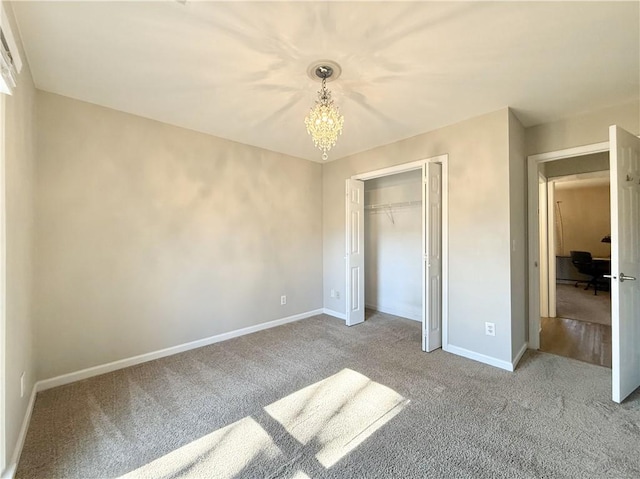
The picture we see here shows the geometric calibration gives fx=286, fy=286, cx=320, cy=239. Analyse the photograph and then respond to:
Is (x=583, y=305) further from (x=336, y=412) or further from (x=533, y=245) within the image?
(x=336, y=412)

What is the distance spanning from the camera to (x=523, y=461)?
1.62 m

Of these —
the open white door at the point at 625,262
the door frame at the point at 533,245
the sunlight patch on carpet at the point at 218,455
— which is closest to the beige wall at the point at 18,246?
the sunlight patch on carpet at the point at 218,455

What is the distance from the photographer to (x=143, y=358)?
2896 mm

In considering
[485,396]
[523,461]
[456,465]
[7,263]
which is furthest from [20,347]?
[485,396]

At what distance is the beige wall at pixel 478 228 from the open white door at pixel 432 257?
0.14 m

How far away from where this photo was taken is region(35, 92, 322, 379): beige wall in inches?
96.7

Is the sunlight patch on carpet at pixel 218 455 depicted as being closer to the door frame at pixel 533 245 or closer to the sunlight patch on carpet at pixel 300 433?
the sunlight patch on carpet at pixel 300 433

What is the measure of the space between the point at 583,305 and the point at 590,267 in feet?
5.80

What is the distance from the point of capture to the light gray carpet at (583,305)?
443 cm

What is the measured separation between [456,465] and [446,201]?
2.42 meters

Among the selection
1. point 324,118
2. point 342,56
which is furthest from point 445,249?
point 342,56

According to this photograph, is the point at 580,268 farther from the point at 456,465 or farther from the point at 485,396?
the point at 456,465

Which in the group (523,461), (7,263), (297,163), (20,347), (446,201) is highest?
(297,163)

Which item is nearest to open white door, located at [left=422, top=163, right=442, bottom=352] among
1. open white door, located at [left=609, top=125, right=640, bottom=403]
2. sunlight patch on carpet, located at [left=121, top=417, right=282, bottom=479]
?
open white door, located at [left=609, top=125, right=640, bottom=403]
